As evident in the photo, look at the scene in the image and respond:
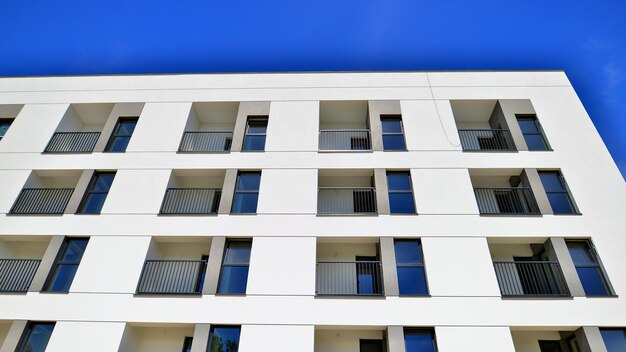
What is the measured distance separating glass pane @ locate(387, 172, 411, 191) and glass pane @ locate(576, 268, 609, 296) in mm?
5173

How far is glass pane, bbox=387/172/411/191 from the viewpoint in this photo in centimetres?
1216

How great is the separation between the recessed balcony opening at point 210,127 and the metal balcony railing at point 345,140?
3.51 metres

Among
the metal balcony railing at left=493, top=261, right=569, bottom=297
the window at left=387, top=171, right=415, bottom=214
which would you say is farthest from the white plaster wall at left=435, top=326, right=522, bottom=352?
the window at left=387, top=171, right=415, bottom=214

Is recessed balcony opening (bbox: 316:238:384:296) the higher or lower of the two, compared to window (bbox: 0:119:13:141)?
lower

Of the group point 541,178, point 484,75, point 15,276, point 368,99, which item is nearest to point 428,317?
point 541,178

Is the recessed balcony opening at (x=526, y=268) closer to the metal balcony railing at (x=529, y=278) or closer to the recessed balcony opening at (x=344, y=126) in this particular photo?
the metal balcony railing at (x=529, y=278)

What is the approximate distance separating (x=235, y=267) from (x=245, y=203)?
2.14 meters

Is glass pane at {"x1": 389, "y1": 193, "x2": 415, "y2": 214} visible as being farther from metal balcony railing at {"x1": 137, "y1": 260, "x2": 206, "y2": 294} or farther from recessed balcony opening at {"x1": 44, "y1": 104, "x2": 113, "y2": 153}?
recessed balcony opening at {"x1": 44, "y1": 104, "x2": 113, "y2": 153}

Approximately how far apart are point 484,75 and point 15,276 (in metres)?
17.0

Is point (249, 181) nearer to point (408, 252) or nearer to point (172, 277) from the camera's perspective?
point (172, 277)

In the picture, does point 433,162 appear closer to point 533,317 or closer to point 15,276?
point 533,317

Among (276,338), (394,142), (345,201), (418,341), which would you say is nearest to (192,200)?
A: (345,201)

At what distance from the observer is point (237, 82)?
14.6 m

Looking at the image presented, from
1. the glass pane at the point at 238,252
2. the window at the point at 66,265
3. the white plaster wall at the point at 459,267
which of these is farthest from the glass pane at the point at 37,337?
the white plaster wall at the point at 459,267
